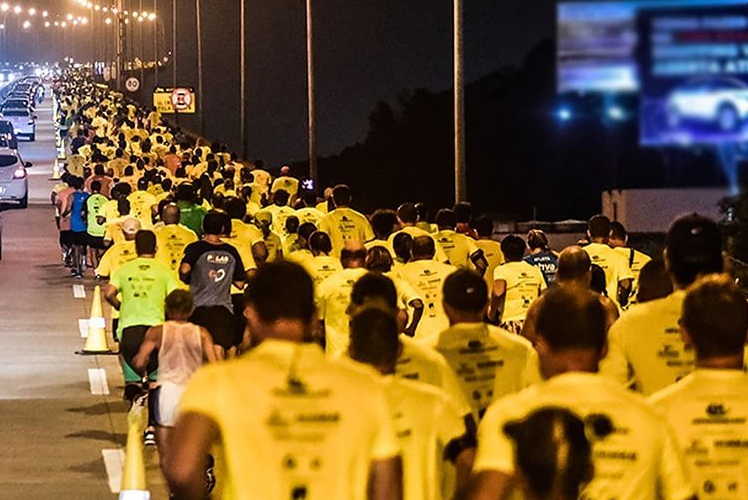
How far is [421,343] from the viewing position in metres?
7.65

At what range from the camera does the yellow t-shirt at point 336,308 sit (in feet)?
36.2

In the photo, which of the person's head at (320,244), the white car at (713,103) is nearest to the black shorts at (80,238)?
the person's head at (320,244)

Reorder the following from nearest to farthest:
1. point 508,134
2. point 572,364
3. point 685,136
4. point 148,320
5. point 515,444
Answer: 1. point 515,444
2. point 572,364
3. point 148,320
4. point 685,136
5. point 508,134

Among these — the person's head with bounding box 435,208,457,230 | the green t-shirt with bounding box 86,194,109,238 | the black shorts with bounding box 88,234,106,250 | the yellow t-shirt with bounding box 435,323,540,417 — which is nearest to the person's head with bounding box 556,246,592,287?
the yellow t-shirt with bounding box 435,323,540,417

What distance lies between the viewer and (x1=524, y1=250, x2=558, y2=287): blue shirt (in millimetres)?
13516

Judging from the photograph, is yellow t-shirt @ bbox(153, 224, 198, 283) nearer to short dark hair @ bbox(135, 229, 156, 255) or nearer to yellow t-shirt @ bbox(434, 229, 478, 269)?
yellow t-shirt @ bbox(434, 229, 478, 269)

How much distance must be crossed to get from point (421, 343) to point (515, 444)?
2.84 meters

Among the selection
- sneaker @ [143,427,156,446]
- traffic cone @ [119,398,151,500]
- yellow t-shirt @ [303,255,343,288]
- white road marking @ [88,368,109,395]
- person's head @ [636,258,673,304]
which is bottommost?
white road marking @ [88,368,109,395]

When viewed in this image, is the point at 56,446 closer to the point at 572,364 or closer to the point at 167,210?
the point at 167,210

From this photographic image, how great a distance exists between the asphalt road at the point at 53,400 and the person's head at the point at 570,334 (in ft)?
23.9

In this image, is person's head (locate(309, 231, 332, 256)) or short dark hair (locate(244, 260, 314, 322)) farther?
person's head (locate(309, 231, 332, 256))

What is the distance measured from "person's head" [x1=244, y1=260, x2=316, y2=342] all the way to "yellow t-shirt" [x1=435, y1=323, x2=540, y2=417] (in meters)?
Answer: 2.19

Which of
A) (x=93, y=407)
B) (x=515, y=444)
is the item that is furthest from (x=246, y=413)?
(x=93, y=407)

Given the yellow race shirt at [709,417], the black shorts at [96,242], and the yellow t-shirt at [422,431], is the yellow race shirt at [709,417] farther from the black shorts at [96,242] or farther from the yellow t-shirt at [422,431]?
the black shorts at [96,242]
